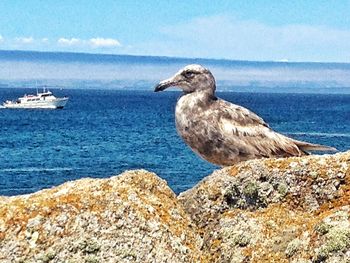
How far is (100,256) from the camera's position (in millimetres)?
6016

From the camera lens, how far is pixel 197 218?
263 inches

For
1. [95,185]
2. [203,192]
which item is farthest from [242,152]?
[95,185]

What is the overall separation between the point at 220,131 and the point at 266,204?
386cm

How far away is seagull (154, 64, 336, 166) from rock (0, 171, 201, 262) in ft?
13.2

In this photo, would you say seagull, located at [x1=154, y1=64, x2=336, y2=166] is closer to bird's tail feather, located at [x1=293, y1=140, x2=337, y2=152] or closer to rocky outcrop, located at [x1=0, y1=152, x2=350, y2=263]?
bird's tail feather, located at [x1=293, y1=140, x2=337, y2=152]

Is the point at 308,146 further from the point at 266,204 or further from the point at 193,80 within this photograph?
the point at 266,204

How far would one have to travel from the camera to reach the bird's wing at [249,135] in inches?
416

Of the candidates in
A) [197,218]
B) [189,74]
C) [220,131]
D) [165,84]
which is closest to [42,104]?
[165,84]

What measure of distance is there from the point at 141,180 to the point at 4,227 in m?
1.30

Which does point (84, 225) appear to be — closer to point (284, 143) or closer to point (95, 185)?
point (95, 185)

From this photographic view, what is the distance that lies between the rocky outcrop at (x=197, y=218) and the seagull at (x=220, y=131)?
3.43 metres

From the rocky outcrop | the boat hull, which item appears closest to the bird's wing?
the rocky outcrop

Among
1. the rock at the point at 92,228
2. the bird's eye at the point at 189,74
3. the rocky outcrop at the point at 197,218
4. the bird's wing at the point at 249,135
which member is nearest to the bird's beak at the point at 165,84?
the bird's eye at the point at 189,74

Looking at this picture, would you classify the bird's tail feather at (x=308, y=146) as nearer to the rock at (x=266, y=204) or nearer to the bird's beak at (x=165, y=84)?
the bird's beak at (x=165, y=84)
